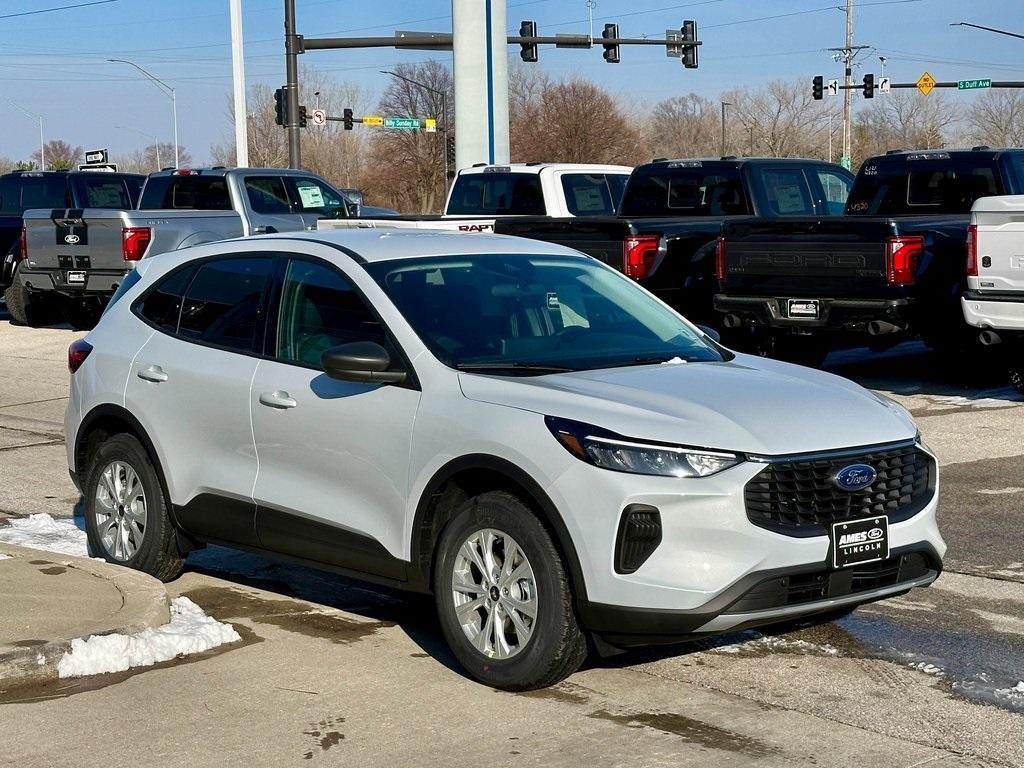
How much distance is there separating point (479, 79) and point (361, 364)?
1876 cm

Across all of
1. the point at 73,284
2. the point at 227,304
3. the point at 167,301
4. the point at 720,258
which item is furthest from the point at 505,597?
the point at 73,284

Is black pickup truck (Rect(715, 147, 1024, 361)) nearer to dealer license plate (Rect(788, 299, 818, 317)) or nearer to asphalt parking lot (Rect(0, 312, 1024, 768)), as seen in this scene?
dealer license plate (Rect(788, 299, 818, 317))

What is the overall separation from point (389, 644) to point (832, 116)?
95996 mm

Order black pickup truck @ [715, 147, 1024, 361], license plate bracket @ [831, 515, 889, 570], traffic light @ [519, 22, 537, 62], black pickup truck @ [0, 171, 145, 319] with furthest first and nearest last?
traffic light @ [519, 22, 537, 62] → black pickup truck @ [0, 171, 145, 319] → black pickup truck @ [715, 147, 1024, 361] → license plate bracket @ [831, 515, 889, 570]

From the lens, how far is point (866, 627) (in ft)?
21.1

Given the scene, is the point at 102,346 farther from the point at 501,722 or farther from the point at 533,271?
the point at 501,722

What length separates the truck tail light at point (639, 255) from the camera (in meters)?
14.5

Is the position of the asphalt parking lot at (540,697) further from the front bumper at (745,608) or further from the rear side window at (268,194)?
the rear side window at (268,194)

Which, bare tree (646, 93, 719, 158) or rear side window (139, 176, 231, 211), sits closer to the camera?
rear side window (139, 176, 231, 211)

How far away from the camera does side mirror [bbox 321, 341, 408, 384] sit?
19.3ft

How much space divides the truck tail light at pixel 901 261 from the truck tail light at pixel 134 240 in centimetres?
1030

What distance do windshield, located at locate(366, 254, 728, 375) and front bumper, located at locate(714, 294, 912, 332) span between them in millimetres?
6411

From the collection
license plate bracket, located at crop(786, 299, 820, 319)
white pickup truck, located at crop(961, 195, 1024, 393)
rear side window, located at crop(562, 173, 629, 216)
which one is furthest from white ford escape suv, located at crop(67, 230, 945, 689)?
rear side window, located at crop(562, 173, 629, 216)

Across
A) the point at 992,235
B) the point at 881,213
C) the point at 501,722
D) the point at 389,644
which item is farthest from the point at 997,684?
the point at 881,213
